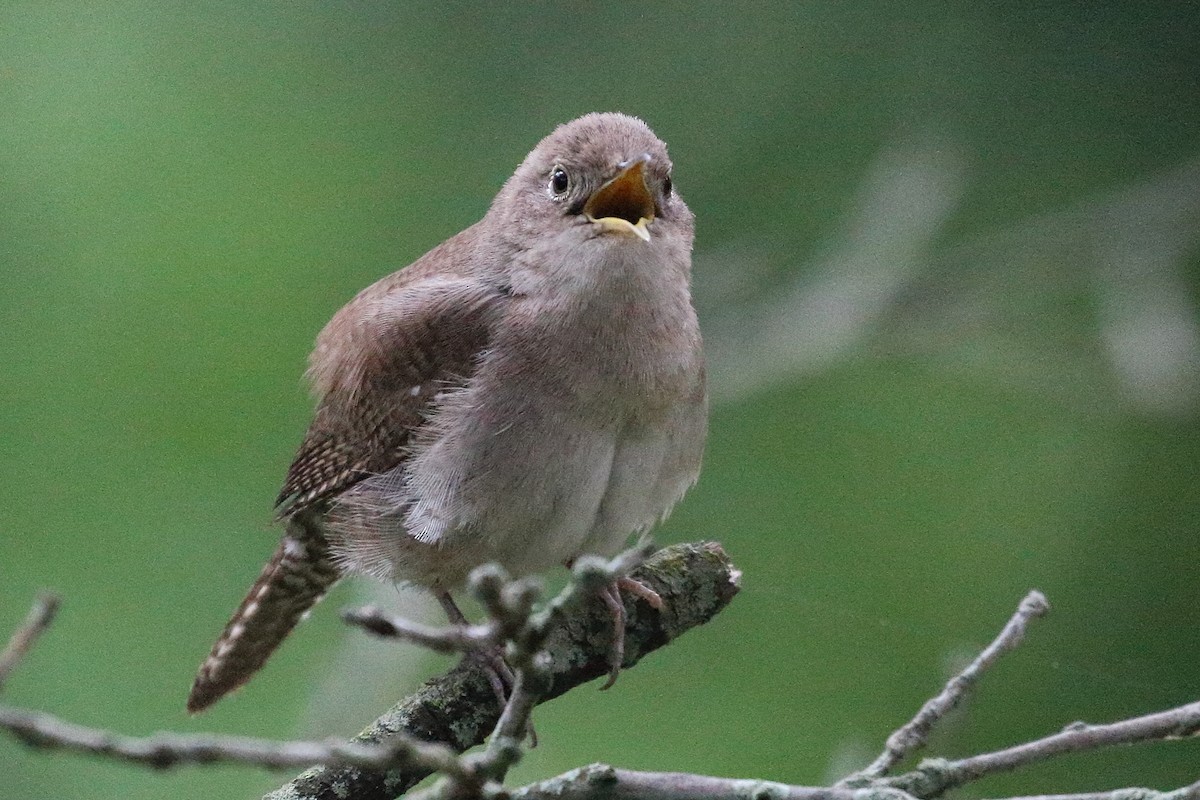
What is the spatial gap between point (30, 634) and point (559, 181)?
75.3 inches

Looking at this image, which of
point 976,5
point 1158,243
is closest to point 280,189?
point 976,5

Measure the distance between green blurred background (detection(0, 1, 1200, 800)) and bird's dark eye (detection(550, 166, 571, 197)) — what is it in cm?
141

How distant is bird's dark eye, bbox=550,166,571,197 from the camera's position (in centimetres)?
307

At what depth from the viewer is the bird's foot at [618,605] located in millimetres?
2543

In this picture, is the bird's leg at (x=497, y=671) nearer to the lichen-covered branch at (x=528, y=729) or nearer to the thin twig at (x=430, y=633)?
the lichen-covered branch at (x=528, y=729)

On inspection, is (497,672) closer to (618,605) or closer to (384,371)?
(618,605)

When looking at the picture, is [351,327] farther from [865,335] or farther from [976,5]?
[976,5]

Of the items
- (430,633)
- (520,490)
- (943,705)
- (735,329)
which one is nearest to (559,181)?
(520,490)

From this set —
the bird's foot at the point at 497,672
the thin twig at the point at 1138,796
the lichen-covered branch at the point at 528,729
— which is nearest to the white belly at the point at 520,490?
the lichen-covered branch at the point at 528,729

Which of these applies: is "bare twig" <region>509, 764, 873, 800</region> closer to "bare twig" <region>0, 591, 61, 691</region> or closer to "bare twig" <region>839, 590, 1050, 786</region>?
"bare twig" <region>839, 590, 1050, 786</region>

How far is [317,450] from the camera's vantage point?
3.29 m

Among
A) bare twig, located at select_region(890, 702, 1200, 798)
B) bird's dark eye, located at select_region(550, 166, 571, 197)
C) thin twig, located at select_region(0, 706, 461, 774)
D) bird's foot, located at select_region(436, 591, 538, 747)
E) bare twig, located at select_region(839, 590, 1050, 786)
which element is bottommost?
thin twig, located at select_region(0, 706, 461, 774)

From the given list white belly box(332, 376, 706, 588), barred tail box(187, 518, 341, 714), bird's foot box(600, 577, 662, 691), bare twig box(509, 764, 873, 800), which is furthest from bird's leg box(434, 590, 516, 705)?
barred tail box(187, 518, 341, 714)

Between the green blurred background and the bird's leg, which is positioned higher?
the green blurred background
